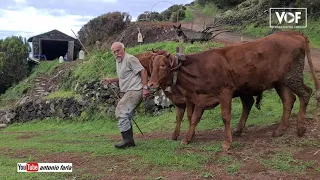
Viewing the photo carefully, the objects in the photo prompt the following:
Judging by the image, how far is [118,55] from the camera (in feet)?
26.2

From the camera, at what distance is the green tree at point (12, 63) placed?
3572 centimetres

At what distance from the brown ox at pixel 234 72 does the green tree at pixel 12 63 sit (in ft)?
101

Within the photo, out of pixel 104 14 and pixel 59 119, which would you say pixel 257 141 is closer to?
pixel 59 119

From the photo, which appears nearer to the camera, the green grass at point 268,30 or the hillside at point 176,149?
the hillside at point 176,149

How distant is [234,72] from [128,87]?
205 centimetres

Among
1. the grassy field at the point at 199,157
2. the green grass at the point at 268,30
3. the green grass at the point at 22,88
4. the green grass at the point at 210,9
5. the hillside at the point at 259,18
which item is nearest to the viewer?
the grassy field at the point at 199,157

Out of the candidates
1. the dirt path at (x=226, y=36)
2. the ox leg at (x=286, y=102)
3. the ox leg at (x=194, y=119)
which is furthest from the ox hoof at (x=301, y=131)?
the dirt path at (x=226, y=36)

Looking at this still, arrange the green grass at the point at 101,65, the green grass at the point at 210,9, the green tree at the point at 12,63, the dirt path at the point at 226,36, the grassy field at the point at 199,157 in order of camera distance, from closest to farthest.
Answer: the grassy field at the point at 199,157, the dirt path at the point at 226,36, the green grass at the point at 101,65, the green tree at the point at 12,63, the green grass at the point at 210,9

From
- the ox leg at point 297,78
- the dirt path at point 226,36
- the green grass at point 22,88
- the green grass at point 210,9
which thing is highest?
the green grass at point 210,9

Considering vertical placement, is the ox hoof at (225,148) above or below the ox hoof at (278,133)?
below

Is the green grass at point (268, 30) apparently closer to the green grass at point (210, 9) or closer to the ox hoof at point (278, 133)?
the green grass at point (210, 9)

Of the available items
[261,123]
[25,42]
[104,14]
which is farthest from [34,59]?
[261,123]

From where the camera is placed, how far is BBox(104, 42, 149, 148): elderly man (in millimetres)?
7902

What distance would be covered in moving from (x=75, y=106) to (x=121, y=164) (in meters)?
11.8
